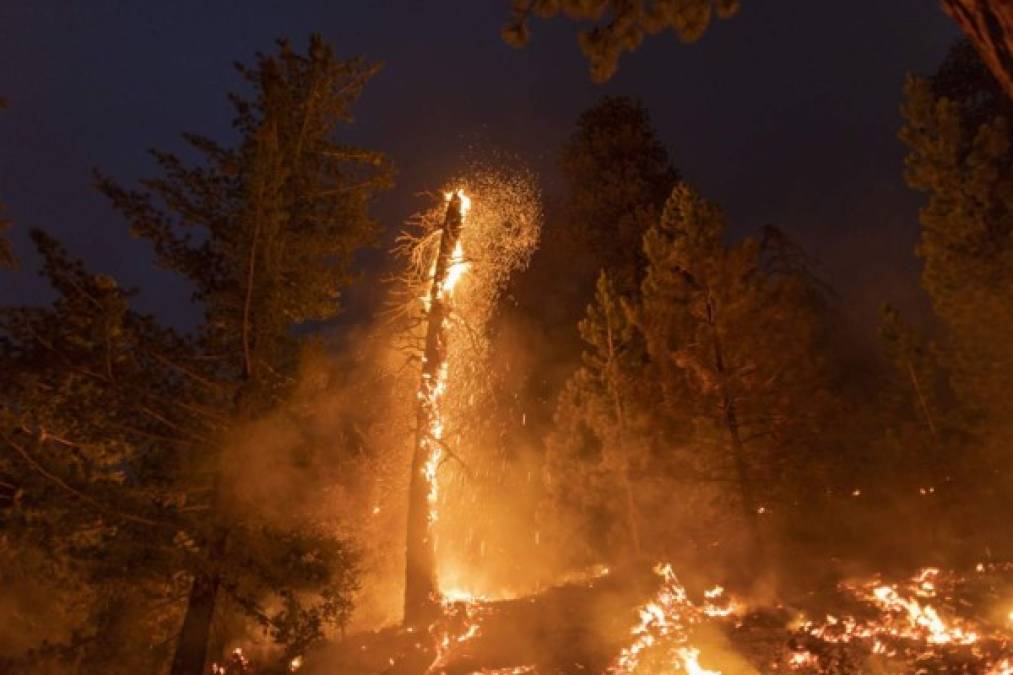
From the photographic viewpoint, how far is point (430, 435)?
12891mm

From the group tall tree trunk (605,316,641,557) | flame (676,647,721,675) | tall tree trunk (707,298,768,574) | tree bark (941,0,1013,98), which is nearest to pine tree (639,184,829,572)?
tall tree trunk (707,298,768,574)

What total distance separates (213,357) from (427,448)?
5320 millimetres

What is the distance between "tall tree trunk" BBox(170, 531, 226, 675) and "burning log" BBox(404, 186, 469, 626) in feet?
13.9

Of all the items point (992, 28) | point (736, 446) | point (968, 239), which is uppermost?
point (968, 239)

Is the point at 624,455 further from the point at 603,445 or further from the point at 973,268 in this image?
the point at 973,268

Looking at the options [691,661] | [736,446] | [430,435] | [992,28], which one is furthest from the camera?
A: [736,446]

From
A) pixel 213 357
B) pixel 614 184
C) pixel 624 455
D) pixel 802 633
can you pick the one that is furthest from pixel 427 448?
pixel 614 184

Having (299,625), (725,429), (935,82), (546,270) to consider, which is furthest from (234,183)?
(935,82)

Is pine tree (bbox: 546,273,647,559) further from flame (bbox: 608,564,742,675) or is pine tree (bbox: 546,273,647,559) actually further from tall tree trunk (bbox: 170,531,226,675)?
tall tree trunk (bbox: 170,531,226,675)

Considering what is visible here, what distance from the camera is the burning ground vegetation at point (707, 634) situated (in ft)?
27.7

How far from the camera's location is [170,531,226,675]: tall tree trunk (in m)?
7.85

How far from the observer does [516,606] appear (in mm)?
11156

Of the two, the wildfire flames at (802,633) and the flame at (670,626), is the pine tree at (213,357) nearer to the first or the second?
the wildfire flames at (802,633)

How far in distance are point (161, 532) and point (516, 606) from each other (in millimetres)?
5846
